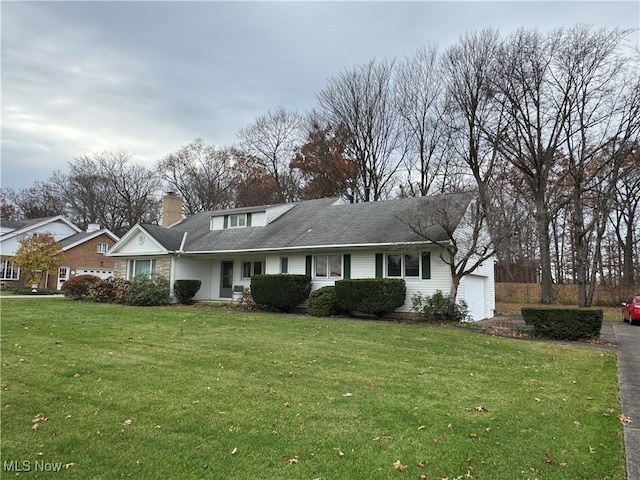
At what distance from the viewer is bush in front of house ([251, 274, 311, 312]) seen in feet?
57.2

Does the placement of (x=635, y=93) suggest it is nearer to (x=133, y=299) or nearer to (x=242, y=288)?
(x=242, y=288)

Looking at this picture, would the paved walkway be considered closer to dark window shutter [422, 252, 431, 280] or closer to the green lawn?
the green lawn

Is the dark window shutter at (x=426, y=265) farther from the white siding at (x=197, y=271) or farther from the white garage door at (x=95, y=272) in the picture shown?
the white garage door at (x=95, y=272)

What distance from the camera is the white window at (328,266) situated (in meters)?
18.1

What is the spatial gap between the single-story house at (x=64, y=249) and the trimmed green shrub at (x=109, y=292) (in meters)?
14.9

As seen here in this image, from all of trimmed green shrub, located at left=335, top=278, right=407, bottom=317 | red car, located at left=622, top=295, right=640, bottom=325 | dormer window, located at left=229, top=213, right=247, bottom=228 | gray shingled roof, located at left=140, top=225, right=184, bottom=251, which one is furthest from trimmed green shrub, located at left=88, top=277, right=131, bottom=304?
red car, located at left=622, top=295, right=640, bottom=325

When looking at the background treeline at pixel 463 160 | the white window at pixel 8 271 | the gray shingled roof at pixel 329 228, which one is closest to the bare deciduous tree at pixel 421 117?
the background treeline at pixel 463 160

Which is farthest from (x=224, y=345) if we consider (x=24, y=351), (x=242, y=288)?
(x=242, y=288)

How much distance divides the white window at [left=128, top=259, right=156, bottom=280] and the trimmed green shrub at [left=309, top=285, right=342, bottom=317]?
32.7 feet

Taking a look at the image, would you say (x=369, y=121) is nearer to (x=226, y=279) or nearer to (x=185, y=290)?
(x=226, y=279)

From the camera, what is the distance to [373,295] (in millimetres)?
15484

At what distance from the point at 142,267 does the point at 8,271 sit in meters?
19.4

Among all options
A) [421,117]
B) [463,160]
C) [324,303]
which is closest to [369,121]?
[421,117]

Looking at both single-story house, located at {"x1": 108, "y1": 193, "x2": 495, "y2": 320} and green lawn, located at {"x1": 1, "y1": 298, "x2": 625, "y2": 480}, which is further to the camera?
single-story house, located at {"x1": 108, "y1": 193, "x2": 495, "y2": 320}
